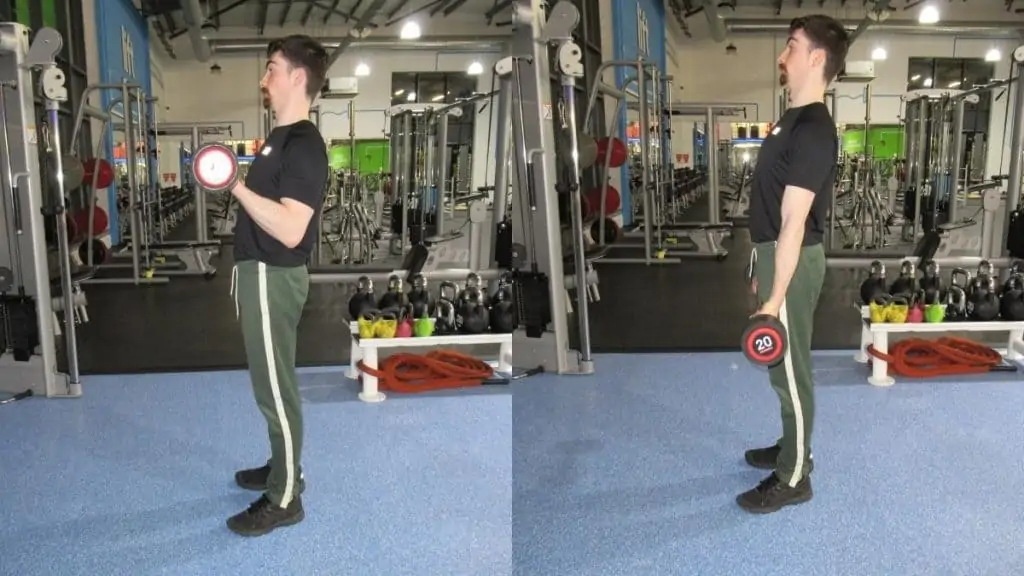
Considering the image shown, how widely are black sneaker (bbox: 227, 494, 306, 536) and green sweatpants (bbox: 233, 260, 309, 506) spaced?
90 millimetres

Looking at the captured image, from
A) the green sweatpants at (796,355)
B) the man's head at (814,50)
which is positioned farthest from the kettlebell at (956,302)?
the man's head at (814,50)

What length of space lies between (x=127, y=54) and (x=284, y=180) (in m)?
3.22

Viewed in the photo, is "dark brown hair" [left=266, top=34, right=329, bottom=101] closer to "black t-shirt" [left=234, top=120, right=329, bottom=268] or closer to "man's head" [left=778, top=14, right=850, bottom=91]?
"black t-shirt" [left=234, top=120, right=329, bottom=268]

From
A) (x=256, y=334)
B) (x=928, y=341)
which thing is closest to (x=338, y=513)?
(x=256, y=334)

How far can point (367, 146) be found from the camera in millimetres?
4438

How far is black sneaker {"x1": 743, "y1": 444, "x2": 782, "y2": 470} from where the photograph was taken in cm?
240

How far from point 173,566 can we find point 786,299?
5.39 feet

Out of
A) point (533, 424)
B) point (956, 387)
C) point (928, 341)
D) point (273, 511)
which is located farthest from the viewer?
point (928, 341)

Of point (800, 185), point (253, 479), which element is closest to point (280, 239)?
point (253, 479)

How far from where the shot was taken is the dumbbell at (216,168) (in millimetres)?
1625

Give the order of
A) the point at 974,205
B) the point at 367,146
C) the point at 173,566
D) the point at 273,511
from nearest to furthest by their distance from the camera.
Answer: the point at 173,566
the point at 273,511
the point at 367,146
the point at 974,205

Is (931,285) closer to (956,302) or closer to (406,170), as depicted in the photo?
(956,302)

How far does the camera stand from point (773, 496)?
81.7 inches

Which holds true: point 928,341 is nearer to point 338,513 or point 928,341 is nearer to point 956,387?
point 956,387
